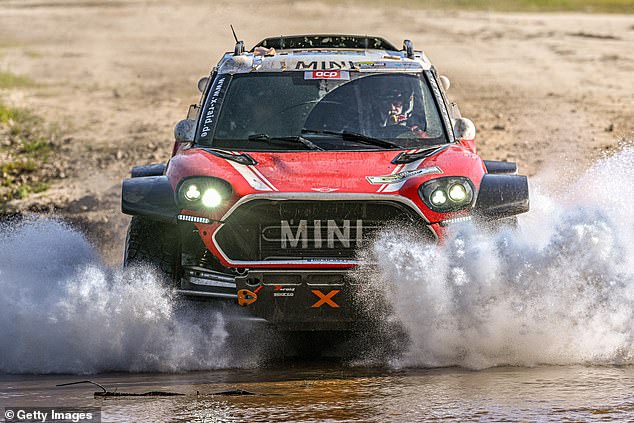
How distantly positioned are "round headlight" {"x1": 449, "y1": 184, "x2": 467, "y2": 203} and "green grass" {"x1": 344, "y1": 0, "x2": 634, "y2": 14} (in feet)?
88.5

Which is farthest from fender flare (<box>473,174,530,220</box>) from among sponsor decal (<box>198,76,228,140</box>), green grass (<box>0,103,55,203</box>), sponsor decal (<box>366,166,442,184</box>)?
green grass (<box>0,103,55,203</box>)

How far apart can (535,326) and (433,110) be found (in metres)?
1.91

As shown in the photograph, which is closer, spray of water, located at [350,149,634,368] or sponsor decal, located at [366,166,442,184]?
spray of water, located at [350,149,634,368]

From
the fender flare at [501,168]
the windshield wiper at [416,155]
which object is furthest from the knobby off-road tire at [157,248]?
the fender flare at [501,168]

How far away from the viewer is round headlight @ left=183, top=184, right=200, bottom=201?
738cm

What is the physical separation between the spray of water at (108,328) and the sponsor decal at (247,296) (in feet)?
0.65

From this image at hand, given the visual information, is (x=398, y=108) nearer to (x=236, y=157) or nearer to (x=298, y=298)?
(x=236, y=157)

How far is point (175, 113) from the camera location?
61.2ft

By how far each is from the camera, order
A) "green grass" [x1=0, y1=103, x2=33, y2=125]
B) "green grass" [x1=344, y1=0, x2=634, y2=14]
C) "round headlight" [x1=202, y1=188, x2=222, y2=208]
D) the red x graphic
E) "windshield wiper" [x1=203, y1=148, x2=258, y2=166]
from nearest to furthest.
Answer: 1. the red x graphic
2. "round headlight" [x1=202, y1=188, x2=222, y2=208]
3. "windshield wiper" [x1=203, y1=148, x2=258, y2=166]
4. "green grass" [x1=0, y1=103, x2=33, y2=125]
5. "green grass" [x1=344, y1=0, x2=634, y2=14]

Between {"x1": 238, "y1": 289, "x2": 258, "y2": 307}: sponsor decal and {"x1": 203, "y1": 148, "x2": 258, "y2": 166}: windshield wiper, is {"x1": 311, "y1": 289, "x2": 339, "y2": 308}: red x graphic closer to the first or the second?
{"x1": 238, "y1": 289, "x2": 258, "y2": 307}: sponsor decal

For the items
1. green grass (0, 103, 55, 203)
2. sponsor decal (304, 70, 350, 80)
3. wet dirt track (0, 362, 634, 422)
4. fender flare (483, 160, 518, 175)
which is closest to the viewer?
wet dirt track (0, 362, 634, 422)

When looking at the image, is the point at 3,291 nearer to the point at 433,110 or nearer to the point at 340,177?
the point at 340,177

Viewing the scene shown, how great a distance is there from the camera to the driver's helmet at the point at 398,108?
330 inches

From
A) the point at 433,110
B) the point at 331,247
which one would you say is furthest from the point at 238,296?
the point at 433,110
